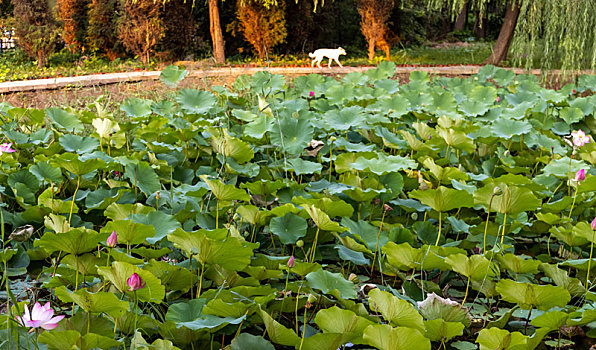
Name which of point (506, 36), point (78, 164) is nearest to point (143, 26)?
point (506, 36)

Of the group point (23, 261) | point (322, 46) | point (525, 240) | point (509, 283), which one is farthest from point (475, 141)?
point (322, 46)

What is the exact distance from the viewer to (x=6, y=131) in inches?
91.7

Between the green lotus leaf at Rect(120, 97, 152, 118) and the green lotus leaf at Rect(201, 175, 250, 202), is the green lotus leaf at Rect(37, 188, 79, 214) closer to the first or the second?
the green lotus leaf at Rect(201, 175, 250, 202)

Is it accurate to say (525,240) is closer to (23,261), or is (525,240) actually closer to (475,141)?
(475,141)

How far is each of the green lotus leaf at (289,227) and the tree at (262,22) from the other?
9.35m

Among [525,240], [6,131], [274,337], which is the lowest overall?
[525,240]

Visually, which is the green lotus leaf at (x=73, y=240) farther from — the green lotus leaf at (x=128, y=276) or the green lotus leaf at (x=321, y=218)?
the green lotus leaf at (x=321, y=218)

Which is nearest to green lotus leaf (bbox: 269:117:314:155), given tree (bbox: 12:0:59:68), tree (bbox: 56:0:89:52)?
tree (bbox: 12:0:59:68)

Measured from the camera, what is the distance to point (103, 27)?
36.7ft

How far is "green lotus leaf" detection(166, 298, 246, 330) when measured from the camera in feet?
3.45

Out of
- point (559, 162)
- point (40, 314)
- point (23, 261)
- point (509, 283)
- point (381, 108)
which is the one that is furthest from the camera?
point (381, 108)

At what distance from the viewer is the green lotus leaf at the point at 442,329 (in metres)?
1.08

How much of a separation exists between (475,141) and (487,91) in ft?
2.94

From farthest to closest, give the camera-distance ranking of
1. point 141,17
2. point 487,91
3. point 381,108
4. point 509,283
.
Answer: point 141,17
point 487,91
point 381,108
point 509,283
